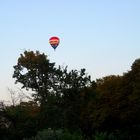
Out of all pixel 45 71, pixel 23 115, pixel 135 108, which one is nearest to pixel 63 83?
pixel 23 115

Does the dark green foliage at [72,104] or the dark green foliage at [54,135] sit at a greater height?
the dark green foliage at [72,104]

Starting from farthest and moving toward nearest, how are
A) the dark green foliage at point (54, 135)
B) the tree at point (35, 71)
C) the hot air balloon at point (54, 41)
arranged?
the tree at point (35, 71)
the hot air balloon at point (54, 41)
the dark green foliage at point (54, 135)

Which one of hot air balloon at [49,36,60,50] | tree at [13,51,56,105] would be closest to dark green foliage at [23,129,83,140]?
hot air balloon at [49,36,60,50]

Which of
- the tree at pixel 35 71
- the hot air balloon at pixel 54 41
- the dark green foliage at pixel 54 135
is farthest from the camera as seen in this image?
the tree at pixel 35 71

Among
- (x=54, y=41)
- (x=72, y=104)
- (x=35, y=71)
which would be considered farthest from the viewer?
(x=35, y=71)

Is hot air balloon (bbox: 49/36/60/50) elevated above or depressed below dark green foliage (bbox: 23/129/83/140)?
above

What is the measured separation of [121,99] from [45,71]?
38.7ft

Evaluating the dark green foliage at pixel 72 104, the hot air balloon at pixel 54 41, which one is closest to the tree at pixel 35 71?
the dark green foliage at pixel 72 104

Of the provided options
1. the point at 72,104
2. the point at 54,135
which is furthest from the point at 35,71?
the point at 54,135

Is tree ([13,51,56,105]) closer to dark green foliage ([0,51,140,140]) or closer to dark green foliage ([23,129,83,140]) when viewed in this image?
dark green foliage ([0,51,140,140])

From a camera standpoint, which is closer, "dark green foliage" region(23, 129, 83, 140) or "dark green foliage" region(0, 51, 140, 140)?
"dark green foliage" region(23, 129, 83, 140)

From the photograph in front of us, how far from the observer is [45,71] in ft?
248

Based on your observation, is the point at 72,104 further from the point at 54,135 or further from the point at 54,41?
the point at 54,135

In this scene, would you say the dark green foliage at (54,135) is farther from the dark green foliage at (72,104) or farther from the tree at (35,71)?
the tree at (35,71)
